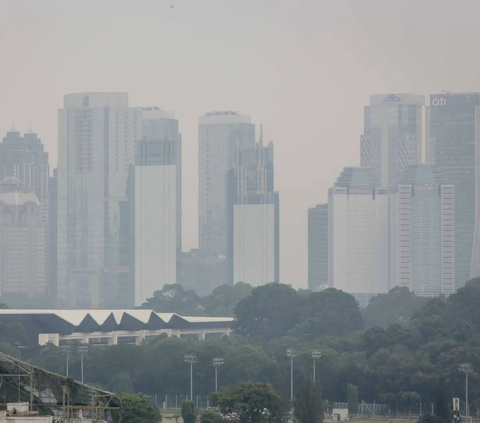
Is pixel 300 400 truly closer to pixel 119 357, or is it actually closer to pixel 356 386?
pixel 356 386

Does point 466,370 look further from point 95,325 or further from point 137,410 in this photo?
point 95,325

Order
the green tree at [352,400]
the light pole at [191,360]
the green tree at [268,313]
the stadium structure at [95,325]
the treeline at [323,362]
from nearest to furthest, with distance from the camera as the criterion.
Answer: the green tree at [352,400]
the treeline at [323,362]
the light pole at [191,360]
the stadium structure at [95,325]
the green tree at [268,313]

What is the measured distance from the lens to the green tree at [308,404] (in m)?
91.9

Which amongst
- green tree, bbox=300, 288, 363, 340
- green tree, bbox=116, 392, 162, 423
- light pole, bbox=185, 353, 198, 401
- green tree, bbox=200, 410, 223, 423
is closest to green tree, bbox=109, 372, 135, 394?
light pole, bbox=185, 353, 198, 401

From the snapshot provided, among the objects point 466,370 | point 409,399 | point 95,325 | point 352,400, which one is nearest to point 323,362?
point 352,400

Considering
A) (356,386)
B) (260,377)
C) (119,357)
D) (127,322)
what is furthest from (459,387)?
(127,322)

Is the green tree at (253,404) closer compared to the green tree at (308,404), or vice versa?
the green tree at (253,404)

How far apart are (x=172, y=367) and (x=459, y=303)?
143 feet

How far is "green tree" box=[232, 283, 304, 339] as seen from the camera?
164625 millimetres

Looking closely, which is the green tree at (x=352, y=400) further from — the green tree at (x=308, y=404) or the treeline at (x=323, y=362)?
the green tree at (x=308, y=404)

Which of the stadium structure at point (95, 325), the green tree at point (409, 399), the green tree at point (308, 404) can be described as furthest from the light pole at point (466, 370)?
the stadium structure at point (95, 325)

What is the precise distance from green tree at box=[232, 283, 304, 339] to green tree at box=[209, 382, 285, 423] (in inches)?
2781

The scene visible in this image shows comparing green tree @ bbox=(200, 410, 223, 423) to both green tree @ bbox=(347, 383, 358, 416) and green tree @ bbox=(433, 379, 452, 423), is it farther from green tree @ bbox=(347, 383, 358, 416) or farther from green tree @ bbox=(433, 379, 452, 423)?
green tree @ bbox=(347, 383, 358, 416)

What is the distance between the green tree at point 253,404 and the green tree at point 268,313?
7064cm
